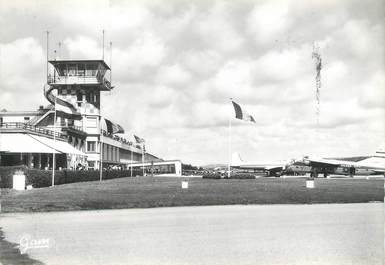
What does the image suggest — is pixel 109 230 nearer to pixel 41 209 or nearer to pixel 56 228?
pixel 56 228

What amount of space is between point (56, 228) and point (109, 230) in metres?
1.54

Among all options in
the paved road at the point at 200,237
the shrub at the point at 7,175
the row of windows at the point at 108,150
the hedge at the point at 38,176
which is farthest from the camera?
the row of windows at the point at 108,150

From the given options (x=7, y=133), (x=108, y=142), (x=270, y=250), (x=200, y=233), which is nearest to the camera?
(x=270, y=250)

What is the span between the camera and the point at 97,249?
33.1 feet

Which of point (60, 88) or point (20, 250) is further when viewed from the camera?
point (60, 88)

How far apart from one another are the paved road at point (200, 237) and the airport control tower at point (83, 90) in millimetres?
49284

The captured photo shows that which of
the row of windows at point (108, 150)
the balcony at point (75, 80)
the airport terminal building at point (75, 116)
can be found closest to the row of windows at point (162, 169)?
the row of windows at point (108, 150)

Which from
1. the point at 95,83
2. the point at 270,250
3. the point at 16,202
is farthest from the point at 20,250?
the point at 95,83

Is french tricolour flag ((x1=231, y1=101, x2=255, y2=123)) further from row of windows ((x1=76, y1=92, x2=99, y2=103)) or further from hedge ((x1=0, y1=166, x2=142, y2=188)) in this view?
row of windows ((x1=76, y1=92, x2=99, y2=103))

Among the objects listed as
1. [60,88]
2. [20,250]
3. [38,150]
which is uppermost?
[60,88]

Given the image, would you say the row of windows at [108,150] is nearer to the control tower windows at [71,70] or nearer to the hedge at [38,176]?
the control tower windows at [71,70]

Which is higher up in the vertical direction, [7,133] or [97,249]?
[7,133]

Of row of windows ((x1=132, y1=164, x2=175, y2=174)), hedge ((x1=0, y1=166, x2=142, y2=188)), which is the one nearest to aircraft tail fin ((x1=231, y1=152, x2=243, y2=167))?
row of windows ((x1=132, y1=164, x2=175, y2=174))

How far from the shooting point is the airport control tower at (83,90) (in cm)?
6650
